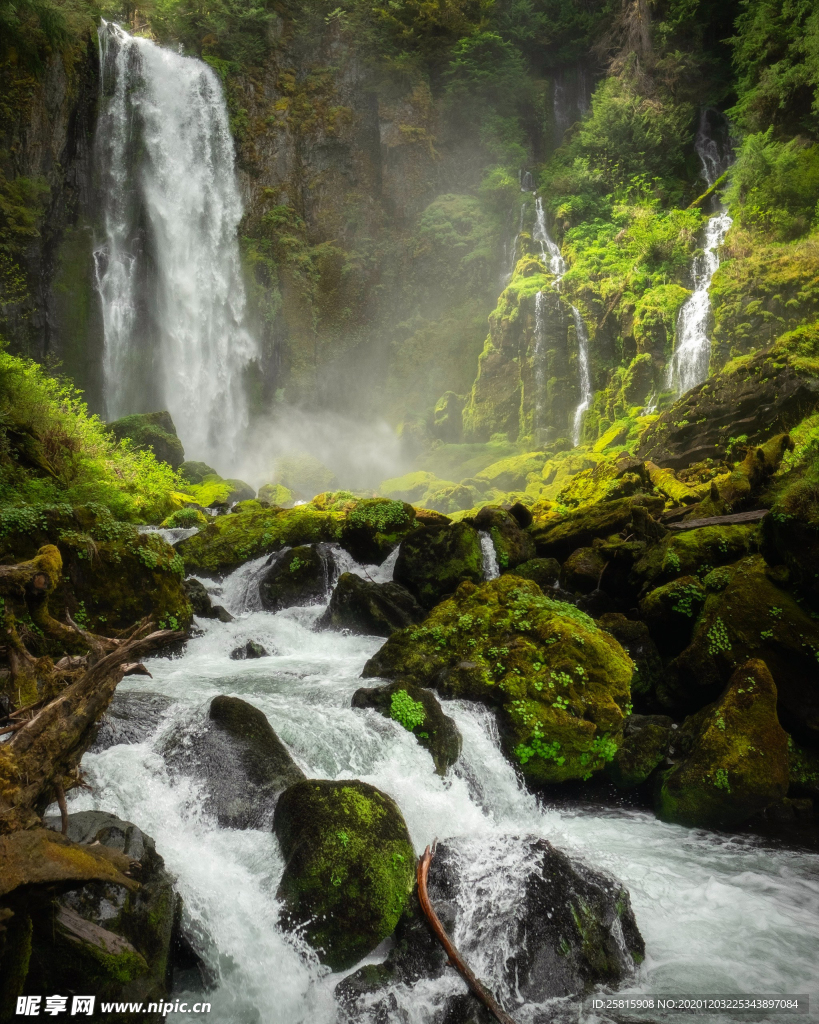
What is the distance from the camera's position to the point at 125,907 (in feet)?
11.1

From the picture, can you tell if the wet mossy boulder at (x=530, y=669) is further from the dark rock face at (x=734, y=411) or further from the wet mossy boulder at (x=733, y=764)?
the dark rock face at (x=734, y=411)

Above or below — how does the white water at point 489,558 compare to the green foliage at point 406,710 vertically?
above

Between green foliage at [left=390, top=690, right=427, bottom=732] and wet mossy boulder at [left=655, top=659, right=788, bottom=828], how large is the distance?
3.00m

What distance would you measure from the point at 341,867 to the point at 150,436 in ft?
68.5

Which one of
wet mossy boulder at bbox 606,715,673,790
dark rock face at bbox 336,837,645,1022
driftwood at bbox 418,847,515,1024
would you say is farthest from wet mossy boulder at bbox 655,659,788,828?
driftwood at bbox 418,847,515,1024

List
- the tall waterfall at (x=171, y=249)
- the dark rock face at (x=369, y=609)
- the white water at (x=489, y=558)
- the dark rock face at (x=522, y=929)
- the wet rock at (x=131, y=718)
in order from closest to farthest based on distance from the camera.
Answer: the dark rock face at (x=522, y=929), the wet rock at (x=131, y=718), the dark rock face at (x=369, y=609), the white water at (x=489, y=558), the tall waterfall at (x=171, y=249)

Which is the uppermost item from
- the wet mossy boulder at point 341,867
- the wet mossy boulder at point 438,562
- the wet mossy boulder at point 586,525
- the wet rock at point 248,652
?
the wet mossy boulder at point 586,525

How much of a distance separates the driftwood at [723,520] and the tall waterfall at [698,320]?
1343cm

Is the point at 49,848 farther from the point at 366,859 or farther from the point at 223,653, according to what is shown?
the point at 223,653

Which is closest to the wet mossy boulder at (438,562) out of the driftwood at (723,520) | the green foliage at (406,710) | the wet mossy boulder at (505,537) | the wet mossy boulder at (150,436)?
the wet mossy boulder at (505,537)

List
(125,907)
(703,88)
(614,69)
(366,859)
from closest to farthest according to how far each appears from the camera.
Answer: (125,907) → (366,859) → (703,88) → (614,69)

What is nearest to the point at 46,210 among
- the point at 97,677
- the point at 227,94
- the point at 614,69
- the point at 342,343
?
the point at 227,94

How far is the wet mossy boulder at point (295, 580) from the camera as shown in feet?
36.9

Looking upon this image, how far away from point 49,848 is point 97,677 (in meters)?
1.14
